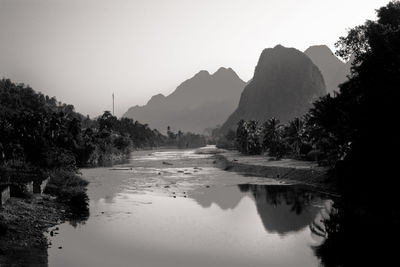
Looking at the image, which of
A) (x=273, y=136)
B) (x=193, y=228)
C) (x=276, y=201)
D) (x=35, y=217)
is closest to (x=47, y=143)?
(x=35, y=217)

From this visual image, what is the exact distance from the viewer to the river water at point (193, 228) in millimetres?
32750

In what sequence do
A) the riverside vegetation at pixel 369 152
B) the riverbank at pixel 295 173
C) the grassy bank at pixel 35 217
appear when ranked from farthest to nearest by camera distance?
1. the riverbank at pixel 295 173
2. the riverside vegetation at pixel 369 152
3. the grassy bank at pixel 35 217

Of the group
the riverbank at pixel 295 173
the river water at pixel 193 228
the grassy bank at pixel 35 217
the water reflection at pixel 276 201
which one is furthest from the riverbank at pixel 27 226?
the riverbank at pixel 295 173

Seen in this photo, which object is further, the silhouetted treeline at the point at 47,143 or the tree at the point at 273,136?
the tree at the point at 273,136

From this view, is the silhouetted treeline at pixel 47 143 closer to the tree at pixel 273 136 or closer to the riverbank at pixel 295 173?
the riverbank at pixel 295 173

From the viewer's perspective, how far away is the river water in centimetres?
3275

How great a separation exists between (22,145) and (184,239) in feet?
163

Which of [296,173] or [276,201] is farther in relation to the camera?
[296,173]

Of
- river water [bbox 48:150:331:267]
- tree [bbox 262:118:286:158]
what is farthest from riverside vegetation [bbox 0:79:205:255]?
tree [bbox 262:118:286:158]

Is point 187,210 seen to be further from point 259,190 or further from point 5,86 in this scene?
point 5,86

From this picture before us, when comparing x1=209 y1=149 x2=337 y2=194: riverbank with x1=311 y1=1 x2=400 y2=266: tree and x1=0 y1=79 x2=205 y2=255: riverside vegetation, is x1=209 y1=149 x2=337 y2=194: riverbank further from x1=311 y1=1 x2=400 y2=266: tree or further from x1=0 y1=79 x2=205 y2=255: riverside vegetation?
x1=0 y1=79 x2=205 y2=255: riverside vegetation

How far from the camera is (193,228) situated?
141ft

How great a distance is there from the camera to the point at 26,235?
3453 centimetres

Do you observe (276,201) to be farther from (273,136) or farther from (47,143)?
(273,136)
